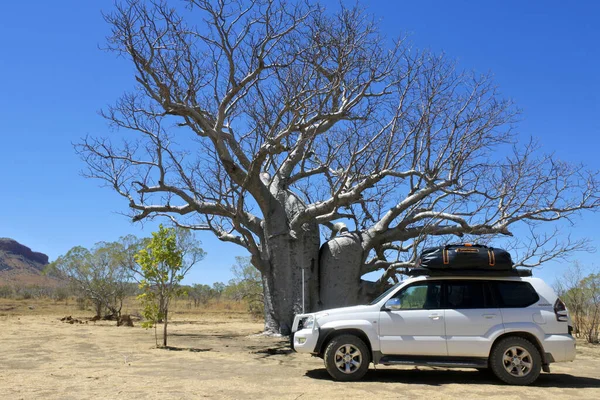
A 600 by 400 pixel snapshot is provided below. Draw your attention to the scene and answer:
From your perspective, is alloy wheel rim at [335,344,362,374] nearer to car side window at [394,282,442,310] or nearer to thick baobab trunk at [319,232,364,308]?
car side window at [394,282,442,310]

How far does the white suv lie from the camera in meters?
8.45

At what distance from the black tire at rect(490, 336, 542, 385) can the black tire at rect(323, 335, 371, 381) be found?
1982 mm

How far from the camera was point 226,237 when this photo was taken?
1728cm

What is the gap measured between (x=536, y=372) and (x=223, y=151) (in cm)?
894

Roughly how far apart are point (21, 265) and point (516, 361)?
347 feet

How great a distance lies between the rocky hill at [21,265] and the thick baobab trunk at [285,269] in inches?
2908

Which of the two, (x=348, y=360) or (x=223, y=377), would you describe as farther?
(x=223, y=377)

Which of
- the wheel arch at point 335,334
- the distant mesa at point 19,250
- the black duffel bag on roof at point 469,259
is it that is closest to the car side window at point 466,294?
the black duffel bag on roof at point 469,259

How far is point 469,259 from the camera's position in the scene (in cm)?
873

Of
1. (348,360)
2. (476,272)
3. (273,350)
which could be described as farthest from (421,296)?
(273,350)

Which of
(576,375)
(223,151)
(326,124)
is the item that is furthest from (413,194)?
(576,375)

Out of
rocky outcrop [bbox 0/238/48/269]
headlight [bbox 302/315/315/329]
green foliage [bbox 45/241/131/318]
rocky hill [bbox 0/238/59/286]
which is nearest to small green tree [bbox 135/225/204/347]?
headlight [bbox 302/315/315/329]

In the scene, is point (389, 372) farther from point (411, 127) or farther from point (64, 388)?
point (411, 127)

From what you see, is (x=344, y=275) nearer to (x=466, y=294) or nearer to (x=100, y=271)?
(x=466, y=294)
